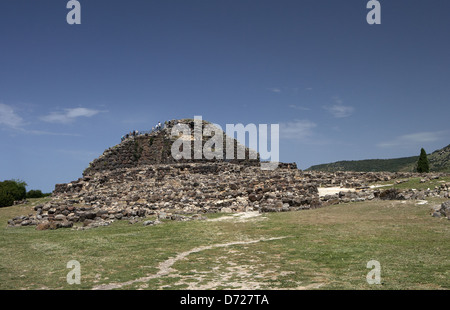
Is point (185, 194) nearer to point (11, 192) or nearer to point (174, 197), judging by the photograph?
point (174, 197)

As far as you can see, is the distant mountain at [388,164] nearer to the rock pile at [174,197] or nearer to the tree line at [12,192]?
the rock pile at [174,197]

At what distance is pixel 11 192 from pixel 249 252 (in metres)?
34.7

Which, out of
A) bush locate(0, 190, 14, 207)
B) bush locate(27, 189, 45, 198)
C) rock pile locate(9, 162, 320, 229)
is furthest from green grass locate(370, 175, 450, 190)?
bush locate(27, 189, 45, 198)

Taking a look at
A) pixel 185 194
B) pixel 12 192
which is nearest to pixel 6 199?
pixel 12 192

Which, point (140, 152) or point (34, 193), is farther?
point (140, 152)

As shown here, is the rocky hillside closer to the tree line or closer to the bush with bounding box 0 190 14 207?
the tree line

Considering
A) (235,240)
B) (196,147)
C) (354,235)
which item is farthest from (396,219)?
(196,147)

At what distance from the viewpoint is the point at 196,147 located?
43.2 meters

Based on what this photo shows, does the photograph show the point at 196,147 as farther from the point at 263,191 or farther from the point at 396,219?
the point at 396,219

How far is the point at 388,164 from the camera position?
10694 centimetres

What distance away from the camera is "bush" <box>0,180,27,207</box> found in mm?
34344

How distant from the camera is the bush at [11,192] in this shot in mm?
34344
